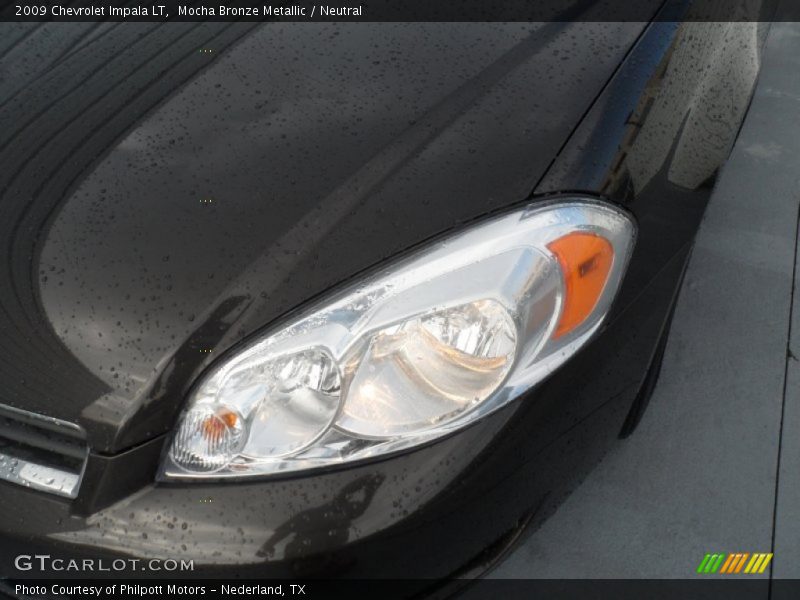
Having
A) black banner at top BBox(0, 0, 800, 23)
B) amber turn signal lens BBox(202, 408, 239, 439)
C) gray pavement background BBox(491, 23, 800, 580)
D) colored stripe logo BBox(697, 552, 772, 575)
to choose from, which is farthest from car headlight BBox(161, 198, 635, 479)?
colored stripe logo BBox(697, 552, 772, 575)

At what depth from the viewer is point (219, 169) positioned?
1.33 metres

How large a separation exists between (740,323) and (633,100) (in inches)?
49.2

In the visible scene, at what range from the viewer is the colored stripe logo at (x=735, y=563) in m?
1.87

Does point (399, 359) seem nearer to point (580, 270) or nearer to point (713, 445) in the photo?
point (580, 270)

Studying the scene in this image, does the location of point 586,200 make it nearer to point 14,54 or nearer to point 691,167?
point 691,167

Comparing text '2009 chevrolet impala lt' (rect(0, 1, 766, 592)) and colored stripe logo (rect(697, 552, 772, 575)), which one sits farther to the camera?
colored stripe logo (rect(697, 552, 772, 575))

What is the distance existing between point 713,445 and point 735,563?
12.9 inches

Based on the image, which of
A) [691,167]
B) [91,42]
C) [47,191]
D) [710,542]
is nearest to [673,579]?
[710,542]

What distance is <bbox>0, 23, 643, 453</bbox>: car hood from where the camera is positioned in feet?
3.92

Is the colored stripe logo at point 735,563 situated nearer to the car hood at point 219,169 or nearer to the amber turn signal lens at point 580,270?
the amber turn signal lens at point 580,270

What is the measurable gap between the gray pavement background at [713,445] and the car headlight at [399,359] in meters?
0.62

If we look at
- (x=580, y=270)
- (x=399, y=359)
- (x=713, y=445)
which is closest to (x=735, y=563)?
(x=713, y=445)

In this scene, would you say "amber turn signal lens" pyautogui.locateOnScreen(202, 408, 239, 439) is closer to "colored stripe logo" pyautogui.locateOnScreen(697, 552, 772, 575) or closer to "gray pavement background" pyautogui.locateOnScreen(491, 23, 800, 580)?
"gray pavement background" pyautogui.locateOnScreen(491, 23, 800, 580)

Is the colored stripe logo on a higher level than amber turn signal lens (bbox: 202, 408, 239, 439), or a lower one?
lower
